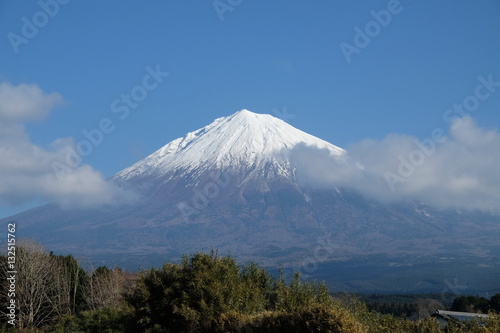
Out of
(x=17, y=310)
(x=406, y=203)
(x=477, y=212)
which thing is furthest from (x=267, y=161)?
(x=17, y=310)

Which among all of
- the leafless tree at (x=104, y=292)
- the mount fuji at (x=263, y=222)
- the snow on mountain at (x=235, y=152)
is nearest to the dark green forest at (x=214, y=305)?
the leafless tree at (x=104, y=292)

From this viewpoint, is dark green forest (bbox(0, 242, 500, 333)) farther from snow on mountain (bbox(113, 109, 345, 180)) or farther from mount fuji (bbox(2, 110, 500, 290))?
snow on mountain (bbox(113, 109, 345, 180))

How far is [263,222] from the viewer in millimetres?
160875

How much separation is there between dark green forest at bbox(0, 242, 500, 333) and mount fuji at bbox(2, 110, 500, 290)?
88.7m

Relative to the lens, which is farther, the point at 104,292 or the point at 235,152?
the point at 235,152

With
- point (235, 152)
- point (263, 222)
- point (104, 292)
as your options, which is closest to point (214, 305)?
point (104, 292)

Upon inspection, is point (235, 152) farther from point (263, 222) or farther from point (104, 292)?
Result: point (104, 292)

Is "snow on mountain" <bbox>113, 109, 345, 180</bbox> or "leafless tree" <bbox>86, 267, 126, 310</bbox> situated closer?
"leafless tree" <bbox>86, 267, 126, 310</bbox>

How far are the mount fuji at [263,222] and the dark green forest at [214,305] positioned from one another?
3491 inches

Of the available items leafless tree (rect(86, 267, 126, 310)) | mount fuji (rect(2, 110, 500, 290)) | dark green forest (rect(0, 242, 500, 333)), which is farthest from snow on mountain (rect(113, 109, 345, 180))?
dark green forest (rect(0, 242, 500, 333))

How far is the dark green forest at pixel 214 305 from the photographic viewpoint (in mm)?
13594

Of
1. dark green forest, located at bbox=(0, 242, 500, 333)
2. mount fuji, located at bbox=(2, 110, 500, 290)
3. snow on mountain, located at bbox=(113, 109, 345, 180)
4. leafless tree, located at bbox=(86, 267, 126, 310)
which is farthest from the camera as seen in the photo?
snow on mountain, located at bbox=(113, 109, 345, 180)

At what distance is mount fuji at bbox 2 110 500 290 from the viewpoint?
13838cm

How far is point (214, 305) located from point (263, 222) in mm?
141438
